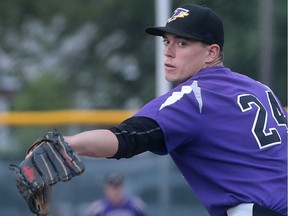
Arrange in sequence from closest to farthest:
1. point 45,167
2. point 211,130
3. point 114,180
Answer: point 45,167 < point 211,130 < point 114,180

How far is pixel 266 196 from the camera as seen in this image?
3.93m

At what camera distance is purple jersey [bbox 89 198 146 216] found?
11234 mm

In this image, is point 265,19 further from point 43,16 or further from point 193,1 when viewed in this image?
point 43,16

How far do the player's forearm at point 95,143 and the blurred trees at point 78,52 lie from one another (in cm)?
1127

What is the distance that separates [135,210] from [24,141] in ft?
5.28

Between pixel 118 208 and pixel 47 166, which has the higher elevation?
pixel 47 166

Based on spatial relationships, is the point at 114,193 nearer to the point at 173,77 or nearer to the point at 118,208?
the point at 118,208

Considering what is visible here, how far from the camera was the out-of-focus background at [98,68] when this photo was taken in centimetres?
1138

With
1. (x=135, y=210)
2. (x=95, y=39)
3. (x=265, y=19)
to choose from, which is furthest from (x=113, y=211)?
(x=95, y=39)

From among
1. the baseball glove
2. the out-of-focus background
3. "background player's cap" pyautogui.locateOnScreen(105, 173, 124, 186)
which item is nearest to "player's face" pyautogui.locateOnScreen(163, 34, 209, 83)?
the baseball glove

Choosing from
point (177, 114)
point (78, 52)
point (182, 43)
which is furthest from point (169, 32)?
point (78, 52)

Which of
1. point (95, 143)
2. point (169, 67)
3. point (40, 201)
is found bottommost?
point (40, 201)

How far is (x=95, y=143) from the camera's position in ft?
11.9

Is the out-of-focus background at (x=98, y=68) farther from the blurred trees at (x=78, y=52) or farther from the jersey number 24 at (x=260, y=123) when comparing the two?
the jersey number 24 at (x=260, y=123)
